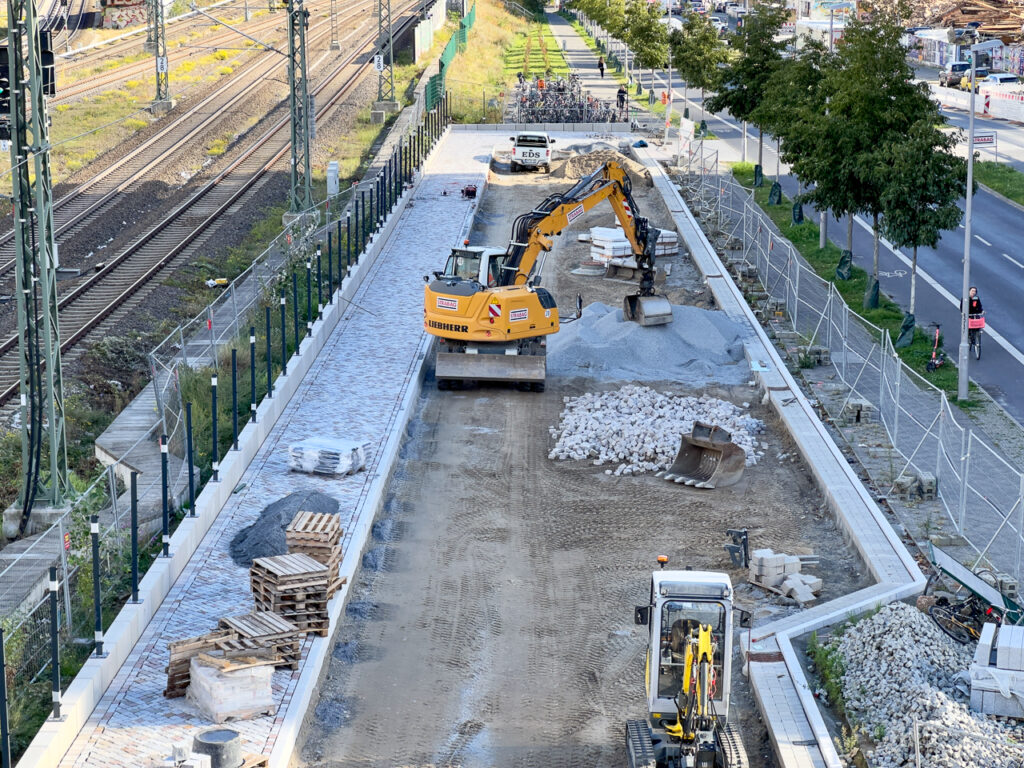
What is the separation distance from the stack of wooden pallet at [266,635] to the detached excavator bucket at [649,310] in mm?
15151

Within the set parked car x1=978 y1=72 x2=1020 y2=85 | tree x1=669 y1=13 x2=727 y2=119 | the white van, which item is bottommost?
the white van

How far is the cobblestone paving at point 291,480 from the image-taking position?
14.3 meters

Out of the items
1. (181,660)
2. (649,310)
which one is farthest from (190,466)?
(649,310)

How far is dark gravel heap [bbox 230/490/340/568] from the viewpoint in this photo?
1850cm

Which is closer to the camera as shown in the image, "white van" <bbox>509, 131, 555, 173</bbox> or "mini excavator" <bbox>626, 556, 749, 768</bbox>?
"mini excavator" <bbox>626, 556, 749, 768</bbox>

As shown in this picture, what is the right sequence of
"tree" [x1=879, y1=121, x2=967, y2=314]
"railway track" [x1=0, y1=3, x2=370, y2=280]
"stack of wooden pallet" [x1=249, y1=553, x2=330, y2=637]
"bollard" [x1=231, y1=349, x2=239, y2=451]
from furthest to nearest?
"railway track" [x1=0, y1=3, x2=370, y2=280] → "tree" [x1=879, y1=121, x2=967, y2=314] → "bollard" [x1=231, y1=349, x2=239, y2=451] → "stack of wooden pallet" [x1=249, y1=553, x2=330, y2=637]

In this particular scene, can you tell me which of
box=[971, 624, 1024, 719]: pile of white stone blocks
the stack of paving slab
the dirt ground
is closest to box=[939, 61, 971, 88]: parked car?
the stack of paving slab

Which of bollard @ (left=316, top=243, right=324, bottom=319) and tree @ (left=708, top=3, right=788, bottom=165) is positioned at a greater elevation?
tree @ (left=708, top=3, right=788, bottom=165)

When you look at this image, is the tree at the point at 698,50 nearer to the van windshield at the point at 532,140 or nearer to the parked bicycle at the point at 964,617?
the van windshield at the point at 532,140

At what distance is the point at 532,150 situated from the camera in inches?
2096

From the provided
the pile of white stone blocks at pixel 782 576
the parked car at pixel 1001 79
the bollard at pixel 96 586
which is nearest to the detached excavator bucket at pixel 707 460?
the pile of white stone blocks at pixel 782 576

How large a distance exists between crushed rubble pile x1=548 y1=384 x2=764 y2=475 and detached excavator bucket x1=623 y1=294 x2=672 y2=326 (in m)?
2.86

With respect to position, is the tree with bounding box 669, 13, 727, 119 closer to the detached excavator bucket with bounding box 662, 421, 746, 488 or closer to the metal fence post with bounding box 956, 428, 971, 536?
the detached excavator bucket with bounding box 662, 421, 746, 488

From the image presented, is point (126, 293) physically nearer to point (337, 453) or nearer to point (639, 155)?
point (337, 453)
